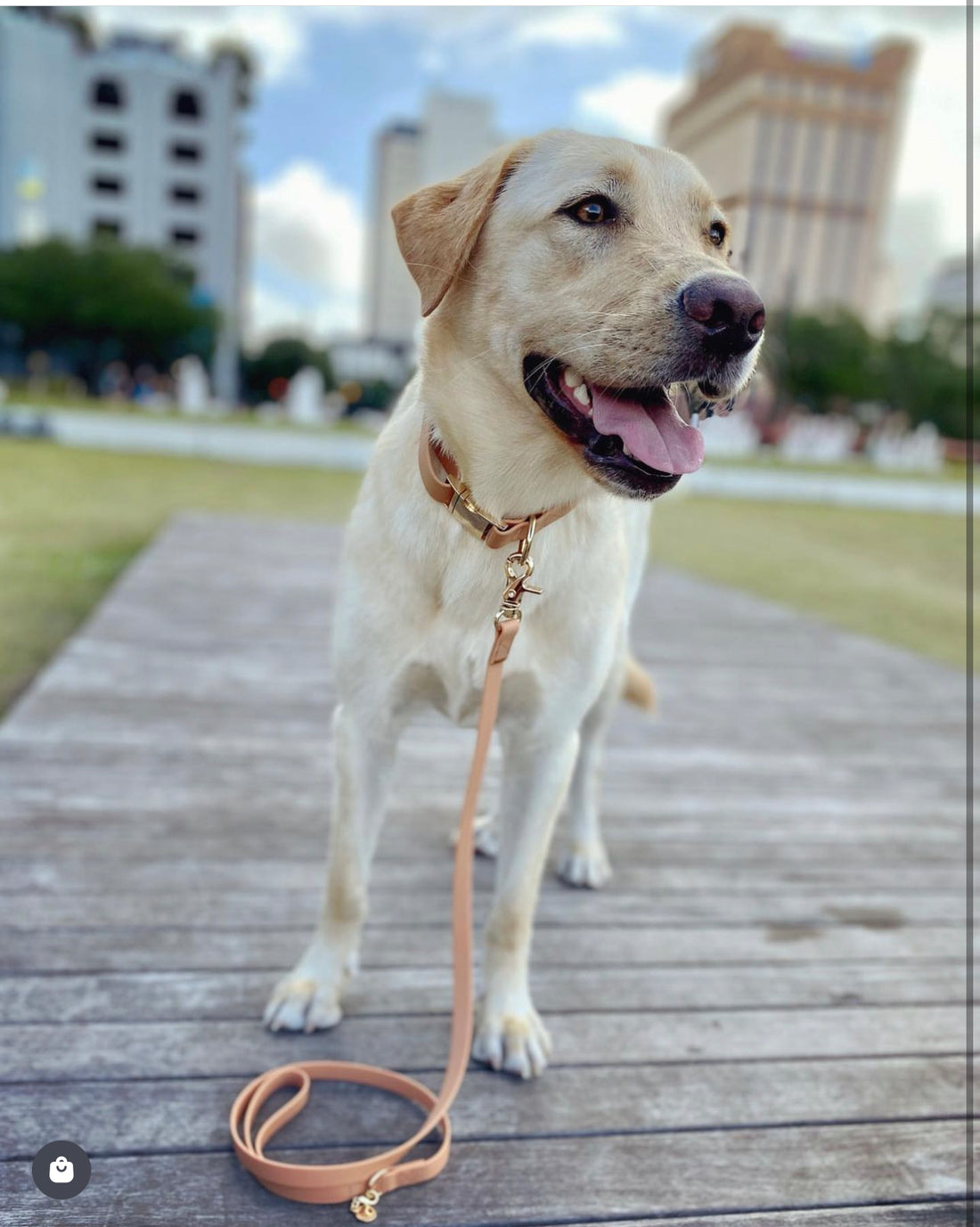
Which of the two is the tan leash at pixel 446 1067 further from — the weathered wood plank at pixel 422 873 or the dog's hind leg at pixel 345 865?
the weathered wood plank at pixel 422 873

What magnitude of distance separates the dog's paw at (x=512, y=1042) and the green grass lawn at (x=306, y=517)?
3.01 meters

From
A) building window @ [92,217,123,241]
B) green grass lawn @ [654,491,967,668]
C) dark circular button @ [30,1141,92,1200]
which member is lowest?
green grass lawn @ [654,491,967,668]

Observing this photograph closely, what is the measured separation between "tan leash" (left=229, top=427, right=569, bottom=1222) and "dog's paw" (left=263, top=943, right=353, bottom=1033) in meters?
0.16

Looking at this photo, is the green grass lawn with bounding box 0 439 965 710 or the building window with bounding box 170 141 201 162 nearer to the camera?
the green grass lawn with bounding box 0 439 965 710

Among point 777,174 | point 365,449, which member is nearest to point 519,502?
point 777,174

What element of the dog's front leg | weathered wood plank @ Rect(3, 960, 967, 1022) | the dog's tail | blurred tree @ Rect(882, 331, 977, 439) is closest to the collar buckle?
the dog's front leg

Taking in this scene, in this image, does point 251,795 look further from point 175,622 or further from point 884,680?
point 884,680

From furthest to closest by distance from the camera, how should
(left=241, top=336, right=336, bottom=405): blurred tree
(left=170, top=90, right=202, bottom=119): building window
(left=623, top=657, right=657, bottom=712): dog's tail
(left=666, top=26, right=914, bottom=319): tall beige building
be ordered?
(left=241, top=336, right=336, bottom=405): blurred tree, (left=170, top=90, right=202, bottom=119): building window, (left=666, top=26, right=914, bottom=319): tall beige building, (left=623, top=657, right=657, bottom=712): dog's tail

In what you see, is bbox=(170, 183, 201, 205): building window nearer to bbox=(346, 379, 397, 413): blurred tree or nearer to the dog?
bbox=(346, 379, 397, 413): blurred tree

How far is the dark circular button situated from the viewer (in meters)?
1.54

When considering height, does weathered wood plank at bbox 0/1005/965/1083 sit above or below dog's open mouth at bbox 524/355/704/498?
below

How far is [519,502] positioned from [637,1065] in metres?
1.22

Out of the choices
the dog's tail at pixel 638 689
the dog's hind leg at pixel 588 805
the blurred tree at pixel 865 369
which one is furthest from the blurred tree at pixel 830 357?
the dog's hind leg at pixel 588 805

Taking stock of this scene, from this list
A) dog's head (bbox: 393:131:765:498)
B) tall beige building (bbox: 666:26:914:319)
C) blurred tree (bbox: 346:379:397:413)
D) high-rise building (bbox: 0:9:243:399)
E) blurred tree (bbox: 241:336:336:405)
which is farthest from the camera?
blurred tree (bbox: 346:379:397:413)
